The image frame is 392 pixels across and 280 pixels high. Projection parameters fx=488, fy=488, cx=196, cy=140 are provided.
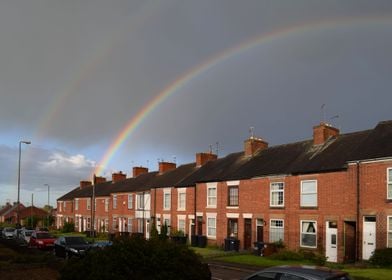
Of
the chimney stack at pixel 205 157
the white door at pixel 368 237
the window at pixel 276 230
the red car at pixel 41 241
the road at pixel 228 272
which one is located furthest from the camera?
the chimney stack at pixel 205 157

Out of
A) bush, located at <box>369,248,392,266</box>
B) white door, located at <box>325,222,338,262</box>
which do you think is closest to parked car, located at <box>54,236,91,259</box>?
white door, located at <box>325,222,338,262</box>

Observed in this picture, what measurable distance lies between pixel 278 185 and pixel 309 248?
209 inches

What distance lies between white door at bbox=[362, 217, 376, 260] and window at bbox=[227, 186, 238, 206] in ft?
42.9

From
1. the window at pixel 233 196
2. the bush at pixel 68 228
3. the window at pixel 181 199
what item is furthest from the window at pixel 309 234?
the bush at pixel 68 228

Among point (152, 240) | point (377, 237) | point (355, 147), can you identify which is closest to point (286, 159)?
point (355, 147)

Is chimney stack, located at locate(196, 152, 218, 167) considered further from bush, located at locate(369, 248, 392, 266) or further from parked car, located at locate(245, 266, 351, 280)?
parked car, located at locate(245, 266, 351, 280)

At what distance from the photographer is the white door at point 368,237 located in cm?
2664

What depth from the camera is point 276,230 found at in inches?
1336

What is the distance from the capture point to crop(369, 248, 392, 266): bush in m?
24.5

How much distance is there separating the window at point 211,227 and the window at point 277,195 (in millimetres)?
8109

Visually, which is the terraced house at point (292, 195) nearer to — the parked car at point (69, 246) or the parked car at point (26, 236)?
the parked car at point (69, 246)

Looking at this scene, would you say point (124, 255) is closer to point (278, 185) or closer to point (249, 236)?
point (278, 185)

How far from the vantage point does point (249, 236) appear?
37.0m

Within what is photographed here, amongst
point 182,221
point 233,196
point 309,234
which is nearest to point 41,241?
point 182,221
